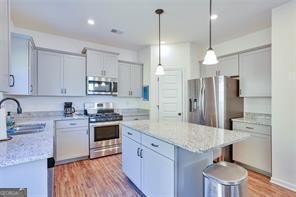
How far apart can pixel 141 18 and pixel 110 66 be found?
1.60m

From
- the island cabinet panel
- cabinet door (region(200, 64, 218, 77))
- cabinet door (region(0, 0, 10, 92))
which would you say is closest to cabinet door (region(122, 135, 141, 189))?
the island cabinet panel

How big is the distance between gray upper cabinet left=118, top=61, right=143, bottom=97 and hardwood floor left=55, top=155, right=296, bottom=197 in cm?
200

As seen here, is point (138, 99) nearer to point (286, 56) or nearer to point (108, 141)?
point (108, 141)

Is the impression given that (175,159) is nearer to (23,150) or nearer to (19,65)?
(23,150)

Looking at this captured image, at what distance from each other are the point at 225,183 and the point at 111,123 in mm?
2922

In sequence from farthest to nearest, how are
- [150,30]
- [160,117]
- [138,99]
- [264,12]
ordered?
1. [138,99]
2. [160,117]
3. [150,30]
4. [264,12]

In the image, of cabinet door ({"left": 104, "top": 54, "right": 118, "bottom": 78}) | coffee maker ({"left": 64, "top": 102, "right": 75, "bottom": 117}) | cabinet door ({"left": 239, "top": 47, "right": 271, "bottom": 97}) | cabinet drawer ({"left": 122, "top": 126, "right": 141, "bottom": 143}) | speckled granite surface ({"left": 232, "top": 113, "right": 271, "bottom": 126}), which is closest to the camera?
cabinet drawer ({"left": 122, "top": 126, "right": 141, "bottom": 143})

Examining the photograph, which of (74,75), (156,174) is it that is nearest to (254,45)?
(156,174)

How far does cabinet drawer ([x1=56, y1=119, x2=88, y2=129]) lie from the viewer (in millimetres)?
3259

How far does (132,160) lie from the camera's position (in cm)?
238

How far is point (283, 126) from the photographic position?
96.7 inches

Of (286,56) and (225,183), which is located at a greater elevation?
(286,56)

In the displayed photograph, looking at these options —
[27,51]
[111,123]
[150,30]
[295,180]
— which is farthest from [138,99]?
[295,180]

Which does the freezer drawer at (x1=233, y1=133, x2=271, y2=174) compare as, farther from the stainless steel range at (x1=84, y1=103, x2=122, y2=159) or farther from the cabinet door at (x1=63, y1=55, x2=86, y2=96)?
the cabinet door at (x1=63, y1=55, x2=86, y2=96)
